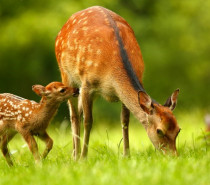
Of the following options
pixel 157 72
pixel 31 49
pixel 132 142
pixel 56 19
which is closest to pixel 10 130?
pixel 132 142

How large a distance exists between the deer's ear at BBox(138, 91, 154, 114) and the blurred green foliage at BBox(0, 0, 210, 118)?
351 inches

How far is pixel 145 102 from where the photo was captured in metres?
5.47

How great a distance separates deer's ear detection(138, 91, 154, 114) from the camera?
Result: 5421 mm

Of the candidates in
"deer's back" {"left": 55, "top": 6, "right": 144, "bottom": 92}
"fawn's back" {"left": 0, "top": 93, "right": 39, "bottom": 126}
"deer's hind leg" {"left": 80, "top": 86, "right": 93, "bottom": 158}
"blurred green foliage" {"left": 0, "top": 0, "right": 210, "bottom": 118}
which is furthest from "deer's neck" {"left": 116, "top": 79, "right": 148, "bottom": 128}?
"blurred green foliage" {"left": 0, "top": 0, "right": 210, "bottom": 118}

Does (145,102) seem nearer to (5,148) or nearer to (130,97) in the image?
(130,97)

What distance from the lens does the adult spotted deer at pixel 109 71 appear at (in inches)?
213

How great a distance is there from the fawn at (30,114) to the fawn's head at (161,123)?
0.92 m

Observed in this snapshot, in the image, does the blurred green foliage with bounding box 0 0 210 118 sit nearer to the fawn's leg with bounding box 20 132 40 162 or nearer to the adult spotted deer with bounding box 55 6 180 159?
the adult spotted deer with bounding box 55 6 180 159

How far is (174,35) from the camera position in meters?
19.0

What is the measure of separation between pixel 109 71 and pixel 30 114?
948mm

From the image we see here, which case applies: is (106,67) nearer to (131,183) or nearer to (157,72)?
(131,183)

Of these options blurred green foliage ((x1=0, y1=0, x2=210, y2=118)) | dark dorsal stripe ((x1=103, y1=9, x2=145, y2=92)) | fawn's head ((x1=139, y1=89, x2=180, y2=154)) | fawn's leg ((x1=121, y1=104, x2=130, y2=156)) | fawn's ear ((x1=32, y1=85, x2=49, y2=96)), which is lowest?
blurred green foliage ((x1=0, y1=0, x2=210, y2=118))

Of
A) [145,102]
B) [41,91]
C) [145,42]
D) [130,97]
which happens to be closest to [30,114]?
[41,91]

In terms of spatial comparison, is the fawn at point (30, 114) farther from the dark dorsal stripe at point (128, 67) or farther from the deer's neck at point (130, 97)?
the dark dorsal stripe at point (128, 67)
